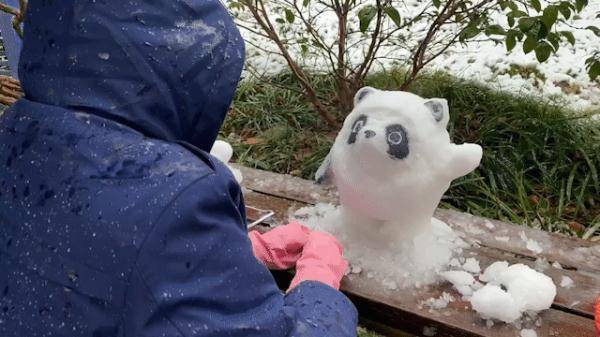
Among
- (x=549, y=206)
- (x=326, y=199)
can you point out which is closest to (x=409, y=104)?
(x=326, y=199)

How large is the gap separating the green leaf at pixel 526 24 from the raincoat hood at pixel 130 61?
1.42 meters

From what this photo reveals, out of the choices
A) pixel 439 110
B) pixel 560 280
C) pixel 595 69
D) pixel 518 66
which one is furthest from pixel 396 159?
pixel 518 66

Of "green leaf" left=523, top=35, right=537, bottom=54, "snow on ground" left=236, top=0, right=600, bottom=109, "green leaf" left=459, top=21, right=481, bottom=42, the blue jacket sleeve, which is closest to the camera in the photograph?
the blue jacket sleeve

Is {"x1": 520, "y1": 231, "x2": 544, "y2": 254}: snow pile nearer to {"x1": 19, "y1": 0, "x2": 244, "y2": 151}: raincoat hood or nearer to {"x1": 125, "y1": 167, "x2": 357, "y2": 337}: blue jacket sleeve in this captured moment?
{"x1": 125, "y1": 167, "x2": 357, "y2": 337}: blue jacket sleeve

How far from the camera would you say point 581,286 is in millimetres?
1496

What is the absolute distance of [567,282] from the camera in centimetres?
151

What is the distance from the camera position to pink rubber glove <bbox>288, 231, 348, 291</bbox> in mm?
1383

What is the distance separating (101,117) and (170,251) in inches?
8.9

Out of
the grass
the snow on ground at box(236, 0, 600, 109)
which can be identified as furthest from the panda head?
the snow on ground at box(236, 0, 600, 109)

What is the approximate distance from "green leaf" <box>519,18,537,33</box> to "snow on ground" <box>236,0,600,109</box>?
4.17 feet

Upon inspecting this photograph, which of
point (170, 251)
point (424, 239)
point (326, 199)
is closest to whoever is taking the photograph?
point (170, 251)

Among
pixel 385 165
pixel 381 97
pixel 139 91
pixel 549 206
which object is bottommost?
pixel 549 206

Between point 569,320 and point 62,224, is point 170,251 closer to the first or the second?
point 62,224

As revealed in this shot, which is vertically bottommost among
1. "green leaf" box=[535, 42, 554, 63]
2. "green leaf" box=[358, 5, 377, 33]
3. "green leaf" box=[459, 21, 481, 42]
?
"green leaf" box=[358, 5, 377, 33]
